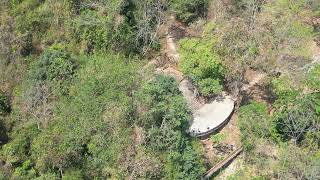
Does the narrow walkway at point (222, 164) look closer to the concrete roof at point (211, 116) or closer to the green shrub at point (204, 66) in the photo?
the concrete roof at point (211, 116)

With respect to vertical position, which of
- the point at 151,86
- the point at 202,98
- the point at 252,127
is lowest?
the point at 202,98

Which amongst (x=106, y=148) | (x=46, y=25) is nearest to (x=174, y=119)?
(x=106, y=148)

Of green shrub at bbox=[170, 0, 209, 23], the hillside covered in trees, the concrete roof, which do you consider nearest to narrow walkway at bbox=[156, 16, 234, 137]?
the concrete roof

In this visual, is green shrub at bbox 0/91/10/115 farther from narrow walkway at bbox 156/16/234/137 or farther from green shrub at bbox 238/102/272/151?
green shrub at bbox 238/102/272/151

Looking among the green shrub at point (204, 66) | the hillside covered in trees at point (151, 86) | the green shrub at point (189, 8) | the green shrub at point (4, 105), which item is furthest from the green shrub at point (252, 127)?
the green shrub at point (4, 105)

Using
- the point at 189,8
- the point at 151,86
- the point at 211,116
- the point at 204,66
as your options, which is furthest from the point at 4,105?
the point at 189,8

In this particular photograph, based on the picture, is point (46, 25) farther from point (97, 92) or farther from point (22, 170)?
point (22, 170)

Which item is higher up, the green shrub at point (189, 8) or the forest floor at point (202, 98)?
the green shrub at point (189, 8)

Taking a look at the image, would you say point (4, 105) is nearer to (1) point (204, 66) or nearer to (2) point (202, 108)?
(2) point (202, 108)
